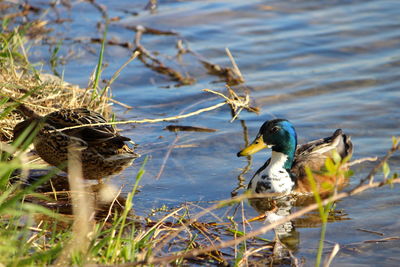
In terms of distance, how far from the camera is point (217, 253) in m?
4.54

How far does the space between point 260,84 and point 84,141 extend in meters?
3.73

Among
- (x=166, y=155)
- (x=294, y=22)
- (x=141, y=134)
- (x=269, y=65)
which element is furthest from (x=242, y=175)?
(x=294, y=22)

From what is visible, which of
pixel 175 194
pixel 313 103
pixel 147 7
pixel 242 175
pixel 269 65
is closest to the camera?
pixel 175 194

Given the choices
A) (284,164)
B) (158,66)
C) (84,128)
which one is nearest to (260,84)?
(158,66)

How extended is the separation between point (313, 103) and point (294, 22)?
Result: 3.06 meters

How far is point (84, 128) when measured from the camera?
19.1 feet

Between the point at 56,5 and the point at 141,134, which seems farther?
the point at 56,5

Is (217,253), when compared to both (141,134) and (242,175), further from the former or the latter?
(141,134)

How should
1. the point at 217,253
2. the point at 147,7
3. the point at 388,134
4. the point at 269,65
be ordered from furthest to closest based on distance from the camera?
the point at 147,7, the point at 269,65, the point at 388,134, the point at 217,253

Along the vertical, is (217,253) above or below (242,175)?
above

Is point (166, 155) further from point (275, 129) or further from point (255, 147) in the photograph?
point (275, 129)


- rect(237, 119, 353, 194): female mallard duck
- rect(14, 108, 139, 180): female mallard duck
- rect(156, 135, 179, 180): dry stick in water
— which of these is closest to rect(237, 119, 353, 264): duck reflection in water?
rect(237, 119, 353, 194): female mallard duck

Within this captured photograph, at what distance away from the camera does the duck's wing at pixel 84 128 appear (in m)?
5.77

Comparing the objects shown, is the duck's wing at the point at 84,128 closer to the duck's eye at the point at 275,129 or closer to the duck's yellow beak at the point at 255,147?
the duck's yellow beak at the point at 255,147
